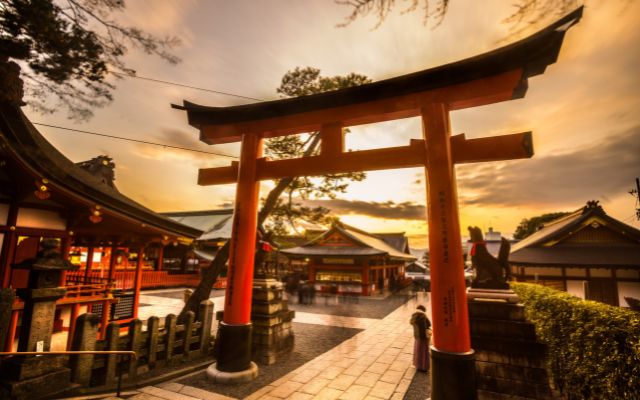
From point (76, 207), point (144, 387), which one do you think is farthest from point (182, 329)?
point (76, 207)

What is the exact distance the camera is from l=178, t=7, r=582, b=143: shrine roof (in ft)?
14.0

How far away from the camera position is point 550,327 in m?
5.52

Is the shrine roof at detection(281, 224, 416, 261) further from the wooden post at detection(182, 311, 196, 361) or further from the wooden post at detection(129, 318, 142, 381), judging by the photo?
the wooden post at detection(129, 318, 142, 381)

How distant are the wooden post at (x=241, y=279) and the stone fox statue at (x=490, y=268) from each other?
4.49m

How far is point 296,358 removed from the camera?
24.3ft

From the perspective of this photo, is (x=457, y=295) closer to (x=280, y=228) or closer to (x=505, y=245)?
(x=505, y=245)

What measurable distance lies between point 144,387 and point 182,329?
146 centimetres

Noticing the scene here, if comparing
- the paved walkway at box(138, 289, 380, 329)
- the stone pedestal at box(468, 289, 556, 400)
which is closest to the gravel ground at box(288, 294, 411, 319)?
the paved walkway at box(138, 289, 380, 329)

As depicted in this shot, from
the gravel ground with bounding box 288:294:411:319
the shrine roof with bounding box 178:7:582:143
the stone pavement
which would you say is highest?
the shrine roof with bounding box 178:7:582:143

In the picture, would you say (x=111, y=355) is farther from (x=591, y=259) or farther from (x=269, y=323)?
(x=591, y=259)

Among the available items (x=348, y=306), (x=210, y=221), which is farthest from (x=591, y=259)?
(x=210, y=221)

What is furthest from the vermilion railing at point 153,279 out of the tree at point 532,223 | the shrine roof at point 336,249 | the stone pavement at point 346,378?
the tree at point 532,223

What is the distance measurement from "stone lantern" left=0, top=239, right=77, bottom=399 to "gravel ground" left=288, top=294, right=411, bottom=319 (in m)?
11.0

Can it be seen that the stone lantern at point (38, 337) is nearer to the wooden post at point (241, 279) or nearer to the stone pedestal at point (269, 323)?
the wooden post at point (241, 279)
